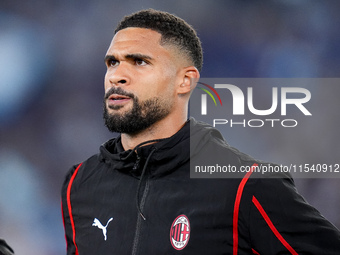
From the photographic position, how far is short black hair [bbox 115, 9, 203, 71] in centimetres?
186

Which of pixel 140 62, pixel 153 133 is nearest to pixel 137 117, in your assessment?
pixel 153 133

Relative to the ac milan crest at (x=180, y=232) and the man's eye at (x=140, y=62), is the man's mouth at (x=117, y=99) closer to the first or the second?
the man's eye at (x=140, y=62)

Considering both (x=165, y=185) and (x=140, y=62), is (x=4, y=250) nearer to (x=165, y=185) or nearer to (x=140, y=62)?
(x=165, y=185)

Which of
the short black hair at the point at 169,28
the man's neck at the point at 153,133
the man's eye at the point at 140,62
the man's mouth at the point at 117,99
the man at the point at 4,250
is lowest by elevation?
the man at the point at 4,250

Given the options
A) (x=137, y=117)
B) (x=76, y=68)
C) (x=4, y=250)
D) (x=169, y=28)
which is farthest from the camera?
(x=76, y=68)

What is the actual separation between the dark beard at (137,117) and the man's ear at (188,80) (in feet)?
0.36

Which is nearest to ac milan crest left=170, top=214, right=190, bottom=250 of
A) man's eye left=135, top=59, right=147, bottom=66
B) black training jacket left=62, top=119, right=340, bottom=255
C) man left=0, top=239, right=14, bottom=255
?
black training jacket left=62, top=119, right=340, bottom=255

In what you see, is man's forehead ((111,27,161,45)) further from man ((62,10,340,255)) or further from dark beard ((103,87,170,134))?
dark beard ((103,87,170,134))

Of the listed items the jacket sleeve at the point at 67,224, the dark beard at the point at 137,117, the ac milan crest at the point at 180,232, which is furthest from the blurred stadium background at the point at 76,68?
the ac milan crest at the point at 180,232

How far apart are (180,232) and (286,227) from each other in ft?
1.01

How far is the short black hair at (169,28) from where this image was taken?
73.3 inches

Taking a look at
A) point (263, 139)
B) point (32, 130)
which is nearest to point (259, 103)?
point (263, 139)

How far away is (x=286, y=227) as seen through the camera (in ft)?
4.94

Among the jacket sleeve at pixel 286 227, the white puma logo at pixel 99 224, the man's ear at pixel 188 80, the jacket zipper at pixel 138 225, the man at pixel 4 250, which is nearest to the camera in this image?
the jacket sleeve at pixel 286 227
